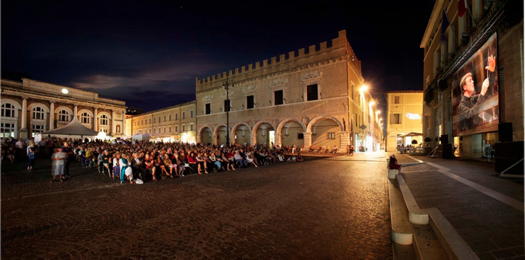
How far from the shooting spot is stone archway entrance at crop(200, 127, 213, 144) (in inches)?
1432

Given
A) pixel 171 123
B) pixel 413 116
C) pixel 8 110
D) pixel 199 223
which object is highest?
pixel 8 110

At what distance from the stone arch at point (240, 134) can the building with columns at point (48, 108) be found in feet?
107

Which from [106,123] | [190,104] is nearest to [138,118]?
[106,123]

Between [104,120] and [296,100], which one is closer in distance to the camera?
[296,100]

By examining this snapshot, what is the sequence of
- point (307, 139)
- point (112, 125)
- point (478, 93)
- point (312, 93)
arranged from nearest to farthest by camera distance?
1. point (478, 93)
2. point (307, 139)
3. point (312, 93)
4. point (112, 125)

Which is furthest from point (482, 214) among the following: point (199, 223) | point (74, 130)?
point (74, 130)

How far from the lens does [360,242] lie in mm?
3607

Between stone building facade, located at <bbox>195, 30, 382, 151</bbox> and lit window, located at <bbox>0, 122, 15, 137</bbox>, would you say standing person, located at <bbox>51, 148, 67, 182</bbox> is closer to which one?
stone building facade, located at <bbox>195, 30, 382, 151</bbox>

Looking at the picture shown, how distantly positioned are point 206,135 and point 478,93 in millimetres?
32563

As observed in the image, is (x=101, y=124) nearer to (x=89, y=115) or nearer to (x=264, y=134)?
(x=89, y=115)

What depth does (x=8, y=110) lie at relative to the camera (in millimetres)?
36531

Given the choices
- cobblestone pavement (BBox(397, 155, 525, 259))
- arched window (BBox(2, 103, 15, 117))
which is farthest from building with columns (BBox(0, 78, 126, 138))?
cobblestone pavement (BBox(397, 155, 525, 259))

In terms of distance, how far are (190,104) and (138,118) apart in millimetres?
24547

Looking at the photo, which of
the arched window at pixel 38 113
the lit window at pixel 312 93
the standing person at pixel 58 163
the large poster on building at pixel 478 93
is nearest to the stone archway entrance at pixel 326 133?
the lit window at pixel 312 93
